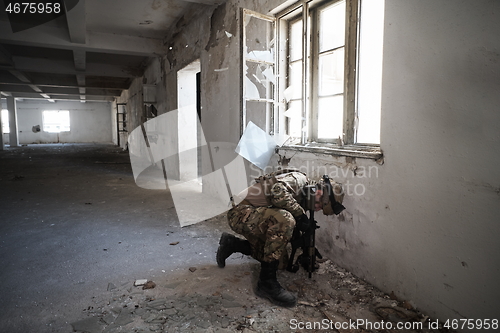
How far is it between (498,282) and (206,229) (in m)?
2.55

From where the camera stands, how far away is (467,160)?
152 cm

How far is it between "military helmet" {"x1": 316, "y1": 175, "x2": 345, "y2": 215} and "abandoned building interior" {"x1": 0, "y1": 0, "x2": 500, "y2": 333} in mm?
172

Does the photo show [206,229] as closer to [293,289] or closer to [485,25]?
[293,289]

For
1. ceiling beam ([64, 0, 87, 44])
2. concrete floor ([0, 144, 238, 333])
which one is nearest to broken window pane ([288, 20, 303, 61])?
concrete floor ([0, 144, 238, 333])

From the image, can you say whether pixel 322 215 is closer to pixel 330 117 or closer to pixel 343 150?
pixel 343 150

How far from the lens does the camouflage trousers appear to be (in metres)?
2.03

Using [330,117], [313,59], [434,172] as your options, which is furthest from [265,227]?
[313,59]

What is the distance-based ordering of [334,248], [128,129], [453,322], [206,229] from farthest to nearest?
[128,129] < [206,229] < [334,248] < [453,322]

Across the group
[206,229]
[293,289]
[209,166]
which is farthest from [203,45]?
[293,289]

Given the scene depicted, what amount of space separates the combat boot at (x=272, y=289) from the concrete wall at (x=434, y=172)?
2.12 feet

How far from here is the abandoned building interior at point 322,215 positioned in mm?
1533

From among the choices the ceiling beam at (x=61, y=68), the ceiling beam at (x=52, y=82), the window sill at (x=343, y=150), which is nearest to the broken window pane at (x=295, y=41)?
the window sill at (x=343, y=150)

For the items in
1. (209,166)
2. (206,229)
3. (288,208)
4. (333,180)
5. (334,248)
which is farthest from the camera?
(209,166)

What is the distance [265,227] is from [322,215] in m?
0.71
